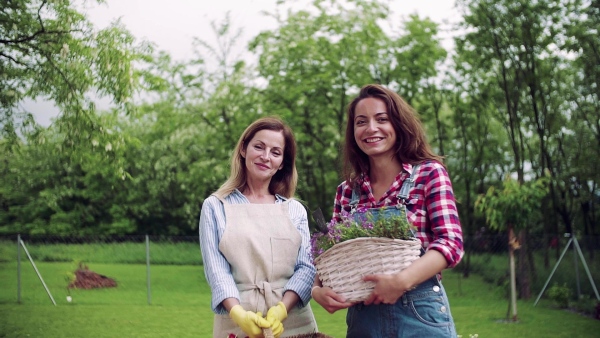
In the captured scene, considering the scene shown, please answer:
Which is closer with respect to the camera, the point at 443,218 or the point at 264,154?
the point at 443,218

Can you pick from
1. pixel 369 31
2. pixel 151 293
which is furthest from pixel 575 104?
pixel 151 293

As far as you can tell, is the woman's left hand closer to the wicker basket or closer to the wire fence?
the wicker basket

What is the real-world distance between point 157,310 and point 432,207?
10.2 m

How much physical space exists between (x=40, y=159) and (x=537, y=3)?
1511 cm

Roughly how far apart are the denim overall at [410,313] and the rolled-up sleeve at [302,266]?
1.35 feet

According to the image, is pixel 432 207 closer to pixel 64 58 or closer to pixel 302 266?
pixel 302 266

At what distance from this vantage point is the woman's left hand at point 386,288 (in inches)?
70.2

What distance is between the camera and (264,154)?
2477 mm

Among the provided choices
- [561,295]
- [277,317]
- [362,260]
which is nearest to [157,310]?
[561,295]

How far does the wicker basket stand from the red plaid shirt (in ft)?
0.29

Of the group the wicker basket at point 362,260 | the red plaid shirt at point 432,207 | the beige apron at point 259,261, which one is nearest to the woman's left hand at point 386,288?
the wicker basket at point 362,260

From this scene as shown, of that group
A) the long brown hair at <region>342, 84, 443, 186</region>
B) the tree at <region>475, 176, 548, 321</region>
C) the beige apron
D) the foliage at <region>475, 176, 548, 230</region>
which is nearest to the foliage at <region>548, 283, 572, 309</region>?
the tree at <region>475, 176, 548, 321</region>

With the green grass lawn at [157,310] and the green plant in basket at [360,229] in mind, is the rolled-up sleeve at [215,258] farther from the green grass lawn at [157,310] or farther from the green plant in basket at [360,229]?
the green grass lawn at [157,310]

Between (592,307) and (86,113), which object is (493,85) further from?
(86,113)
